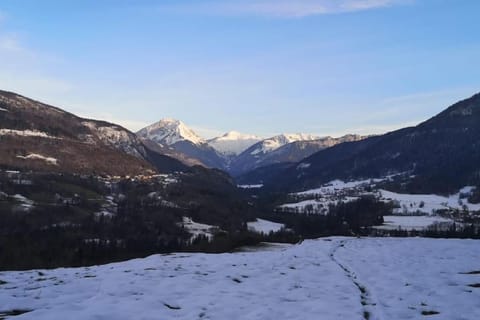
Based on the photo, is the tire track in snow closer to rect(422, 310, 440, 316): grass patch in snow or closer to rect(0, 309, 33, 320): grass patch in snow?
rect(422, 310, 440, 316): grass patch in snow

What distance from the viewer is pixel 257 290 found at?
2234 cm

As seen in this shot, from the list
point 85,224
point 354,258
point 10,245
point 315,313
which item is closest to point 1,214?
point 85,224

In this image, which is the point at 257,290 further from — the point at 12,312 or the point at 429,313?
the point at 12,312

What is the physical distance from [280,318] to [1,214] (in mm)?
202235

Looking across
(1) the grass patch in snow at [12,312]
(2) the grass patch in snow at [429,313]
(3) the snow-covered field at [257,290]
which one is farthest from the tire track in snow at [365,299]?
(1) the grass patch in snow at [12,312]

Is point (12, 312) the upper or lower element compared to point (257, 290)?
lower

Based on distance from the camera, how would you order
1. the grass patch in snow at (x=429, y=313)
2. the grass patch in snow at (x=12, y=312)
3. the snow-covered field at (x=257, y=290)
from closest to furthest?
the grass patch in snow at (x=12, y=312) → the snow-covered field at (x=257, y=290) → the grass patch in snow at (x=429, y=313)

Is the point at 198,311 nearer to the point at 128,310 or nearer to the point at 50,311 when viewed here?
the point at 128,310

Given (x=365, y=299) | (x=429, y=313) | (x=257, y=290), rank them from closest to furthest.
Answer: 1. (x=429, y=313)
2. (x=365, y=299)
3. (x=257, y=290)

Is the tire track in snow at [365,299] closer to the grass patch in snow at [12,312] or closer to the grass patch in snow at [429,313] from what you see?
the grass patch in snow at [429,313]

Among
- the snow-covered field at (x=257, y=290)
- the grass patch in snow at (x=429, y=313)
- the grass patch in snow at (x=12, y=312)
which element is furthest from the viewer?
the grass patch in snow at (x=429, y=313)

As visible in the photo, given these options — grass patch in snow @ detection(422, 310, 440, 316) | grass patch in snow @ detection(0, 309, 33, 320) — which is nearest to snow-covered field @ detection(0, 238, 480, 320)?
grass patch in snow @ detection(422, 310, 440, 316)

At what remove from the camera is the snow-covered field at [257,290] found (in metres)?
17.6

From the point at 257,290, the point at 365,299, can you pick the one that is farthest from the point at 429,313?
the point at 257,290
